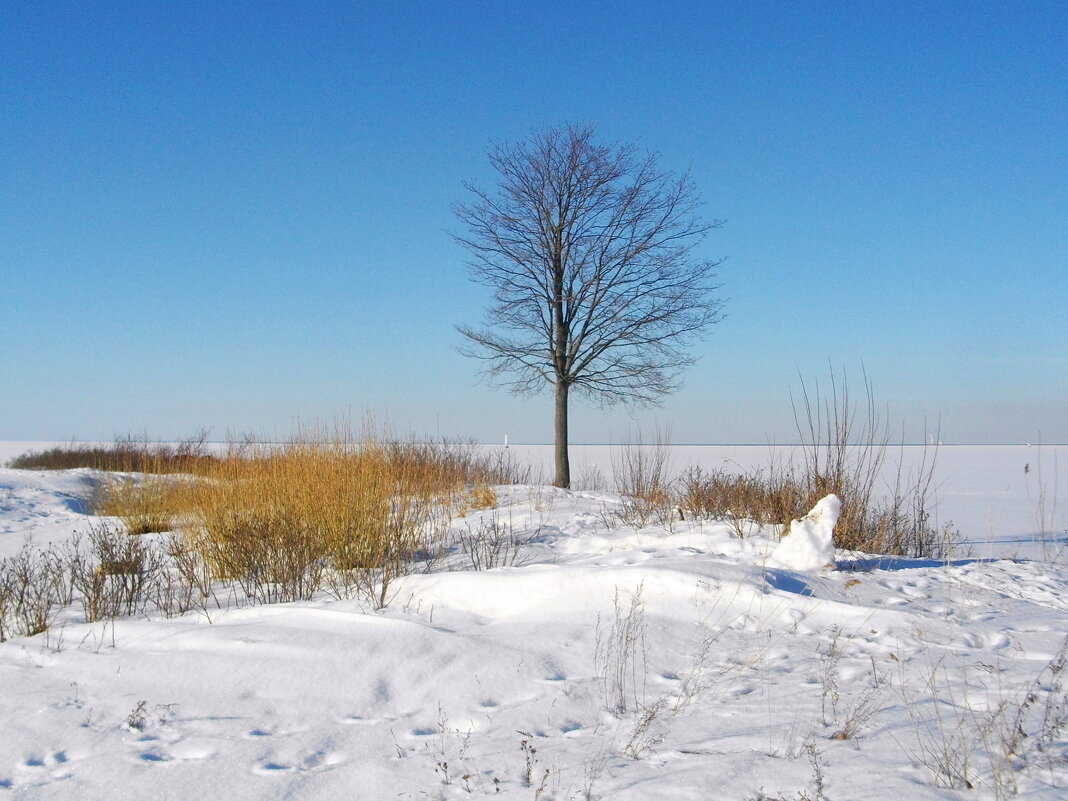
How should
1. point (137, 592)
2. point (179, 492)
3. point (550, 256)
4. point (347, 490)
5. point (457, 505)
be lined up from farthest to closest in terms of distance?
point (550, 256) < point (457, 505) < point (179, 492) < point (347, 490) < point (137, 592)

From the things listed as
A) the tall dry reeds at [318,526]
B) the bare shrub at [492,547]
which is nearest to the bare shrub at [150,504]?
the tall dry reeds at [318,526]

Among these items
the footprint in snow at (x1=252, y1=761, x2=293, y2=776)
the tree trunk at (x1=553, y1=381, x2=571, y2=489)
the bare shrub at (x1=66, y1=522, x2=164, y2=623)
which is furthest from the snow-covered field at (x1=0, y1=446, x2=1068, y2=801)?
the tree trunk at (x1=553, y1=381, x2=571, y2=489)

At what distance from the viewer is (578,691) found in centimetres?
320

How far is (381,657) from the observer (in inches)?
140

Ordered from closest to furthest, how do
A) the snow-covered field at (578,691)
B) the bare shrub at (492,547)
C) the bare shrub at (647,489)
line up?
the snow-covered field at (578,691)
the bare shrub at (492,547)
the bare shrub at (647,489)

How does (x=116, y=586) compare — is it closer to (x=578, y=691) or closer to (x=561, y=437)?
(x=578, y=691)

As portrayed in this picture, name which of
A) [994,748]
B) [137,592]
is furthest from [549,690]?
[137,592]

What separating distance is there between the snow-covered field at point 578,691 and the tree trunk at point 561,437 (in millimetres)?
8214

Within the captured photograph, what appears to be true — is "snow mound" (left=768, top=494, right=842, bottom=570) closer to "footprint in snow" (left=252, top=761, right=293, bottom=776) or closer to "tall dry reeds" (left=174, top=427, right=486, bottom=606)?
"tall dry reeds" (left=174, top=427, right=486, bottom=606)

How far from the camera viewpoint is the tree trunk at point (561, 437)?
13.8 m

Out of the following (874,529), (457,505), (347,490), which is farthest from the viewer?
(457,505)

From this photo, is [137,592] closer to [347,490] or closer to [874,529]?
[347,490]

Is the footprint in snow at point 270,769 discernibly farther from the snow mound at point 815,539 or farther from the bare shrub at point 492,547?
the snow mound at point 815,539

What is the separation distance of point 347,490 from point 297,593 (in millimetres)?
947
